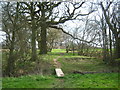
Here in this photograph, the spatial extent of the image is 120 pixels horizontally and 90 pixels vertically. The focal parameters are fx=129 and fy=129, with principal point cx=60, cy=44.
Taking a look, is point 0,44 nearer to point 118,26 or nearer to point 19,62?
point 19,62

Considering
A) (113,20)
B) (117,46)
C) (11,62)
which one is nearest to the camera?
(11,62)

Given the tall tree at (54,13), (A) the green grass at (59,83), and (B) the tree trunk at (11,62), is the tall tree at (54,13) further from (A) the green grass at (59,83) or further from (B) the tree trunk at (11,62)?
(A) the green grass at (59,83)

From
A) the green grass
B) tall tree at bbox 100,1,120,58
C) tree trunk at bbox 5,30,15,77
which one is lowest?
the green grass

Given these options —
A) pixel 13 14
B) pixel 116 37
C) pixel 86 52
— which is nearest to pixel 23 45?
pixel 13 14

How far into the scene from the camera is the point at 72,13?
7.21 meters

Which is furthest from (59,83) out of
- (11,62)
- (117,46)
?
(117,46)

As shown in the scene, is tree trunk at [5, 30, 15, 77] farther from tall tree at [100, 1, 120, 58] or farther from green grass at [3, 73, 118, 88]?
tall tree at [100, 1, 120, 58]

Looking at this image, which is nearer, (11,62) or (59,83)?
(59,83)

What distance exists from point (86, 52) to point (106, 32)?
12.7ft

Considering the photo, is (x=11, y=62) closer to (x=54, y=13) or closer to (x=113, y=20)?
(x=54, y=13)

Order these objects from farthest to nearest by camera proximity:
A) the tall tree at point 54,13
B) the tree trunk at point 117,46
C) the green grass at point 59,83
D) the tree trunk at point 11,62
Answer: the tall tree at point 54,13 → the tree trunk at point 117,46 → the tree trunk at point 11,62 → the green grass at point 59,83

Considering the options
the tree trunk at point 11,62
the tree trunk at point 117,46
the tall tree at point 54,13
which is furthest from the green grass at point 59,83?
the tall tree at point 54,13

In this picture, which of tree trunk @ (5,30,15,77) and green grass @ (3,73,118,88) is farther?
tree trunk @ (5,30,15,77)

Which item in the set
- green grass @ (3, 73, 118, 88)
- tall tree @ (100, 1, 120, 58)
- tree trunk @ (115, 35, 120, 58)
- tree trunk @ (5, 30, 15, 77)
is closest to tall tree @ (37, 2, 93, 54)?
tall tree @ (100, 1, 120, 58)
